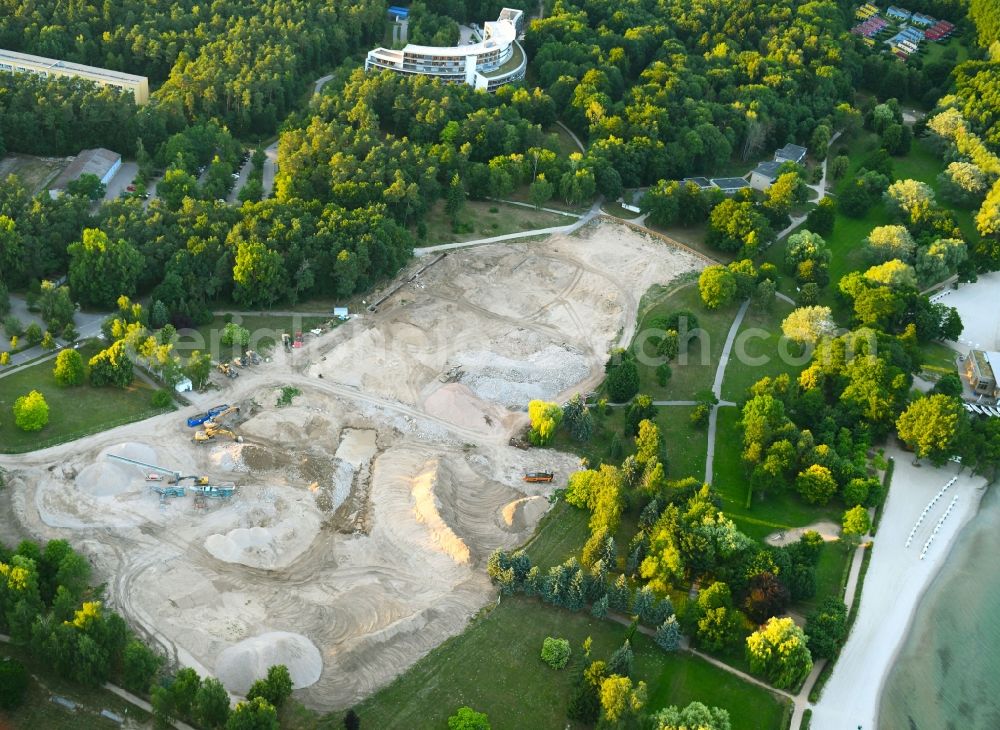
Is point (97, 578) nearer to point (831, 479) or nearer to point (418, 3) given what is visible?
point (831, 479)

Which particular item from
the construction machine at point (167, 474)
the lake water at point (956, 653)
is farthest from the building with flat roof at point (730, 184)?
the construction machine at point (167, 474)

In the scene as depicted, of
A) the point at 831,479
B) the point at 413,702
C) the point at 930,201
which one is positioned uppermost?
the point at 930,201

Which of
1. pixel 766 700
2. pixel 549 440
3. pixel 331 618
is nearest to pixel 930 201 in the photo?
pixel 549 440

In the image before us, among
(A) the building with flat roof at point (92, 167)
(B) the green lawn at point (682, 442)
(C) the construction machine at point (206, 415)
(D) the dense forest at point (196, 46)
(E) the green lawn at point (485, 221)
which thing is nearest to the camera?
(C) the construction machine at point (206, 415)

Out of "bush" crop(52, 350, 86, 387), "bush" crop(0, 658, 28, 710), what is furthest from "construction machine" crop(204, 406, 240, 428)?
"bush" crop(0, 658, 28, 710)

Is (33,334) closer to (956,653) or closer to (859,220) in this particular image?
(956,653)

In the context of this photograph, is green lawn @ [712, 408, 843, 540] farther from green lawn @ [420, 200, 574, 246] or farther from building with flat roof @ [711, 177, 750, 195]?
building with flat roof @ [711, 177, 750, 195]

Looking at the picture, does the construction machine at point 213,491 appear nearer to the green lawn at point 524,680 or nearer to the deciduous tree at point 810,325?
the green lawn at point 524,680
